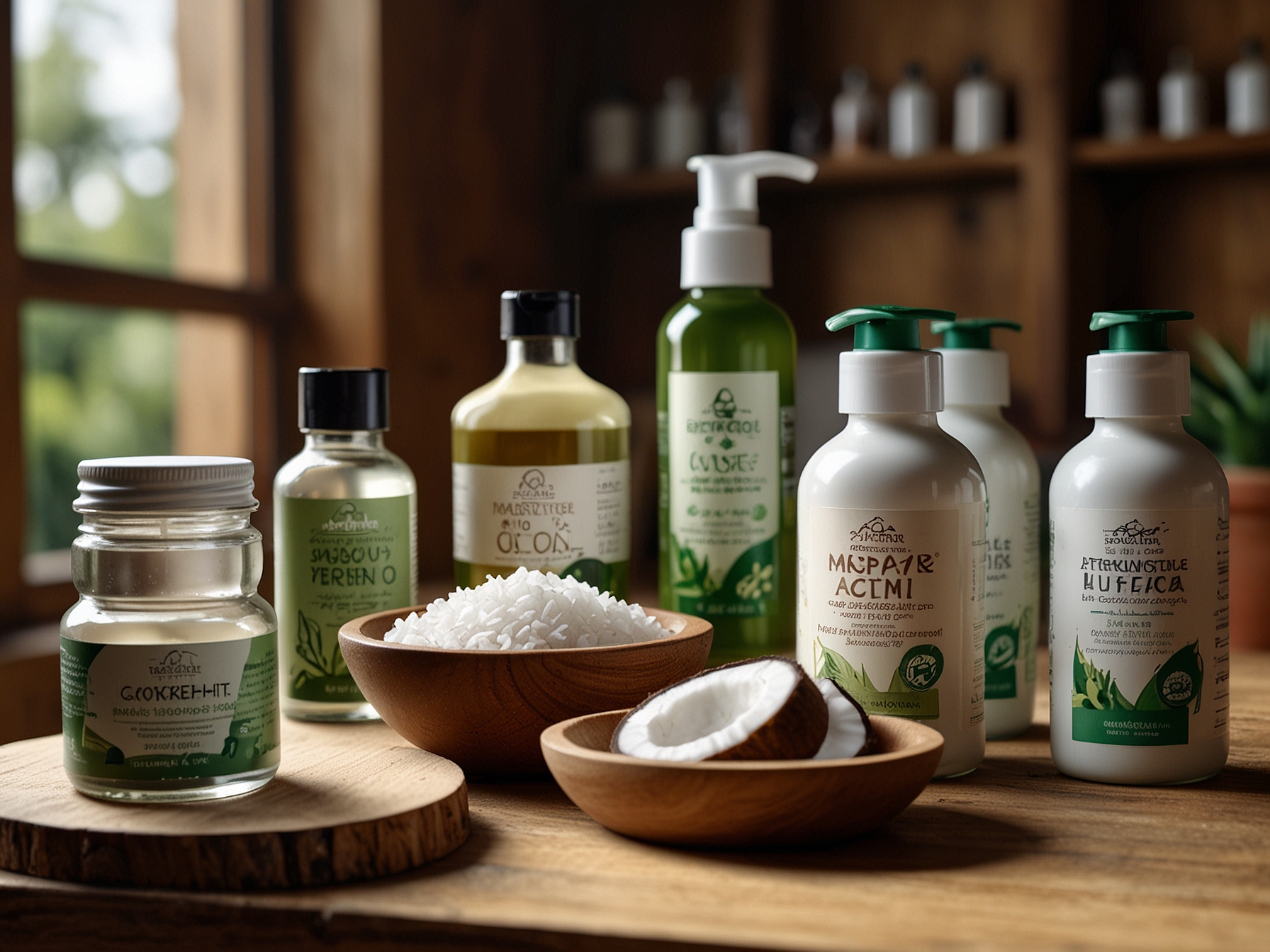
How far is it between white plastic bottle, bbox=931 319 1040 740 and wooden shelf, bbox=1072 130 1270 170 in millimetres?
1254

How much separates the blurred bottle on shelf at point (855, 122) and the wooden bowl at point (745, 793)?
61.5 inches

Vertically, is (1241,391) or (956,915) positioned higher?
(1241,391)

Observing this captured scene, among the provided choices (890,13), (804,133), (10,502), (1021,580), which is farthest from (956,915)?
(890,13)

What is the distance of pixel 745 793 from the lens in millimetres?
441

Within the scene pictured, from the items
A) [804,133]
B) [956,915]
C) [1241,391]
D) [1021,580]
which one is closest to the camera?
[956,915]

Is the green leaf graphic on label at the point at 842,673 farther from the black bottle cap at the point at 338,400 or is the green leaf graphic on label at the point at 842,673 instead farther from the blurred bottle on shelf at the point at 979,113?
the blurred bottle on shelf at the point at 979,113

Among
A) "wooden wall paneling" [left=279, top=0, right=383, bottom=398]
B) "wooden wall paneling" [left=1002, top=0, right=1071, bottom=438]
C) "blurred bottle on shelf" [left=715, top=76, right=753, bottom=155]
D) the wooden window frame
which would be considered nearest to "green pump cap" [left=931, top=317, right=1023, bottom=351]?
the wooden window frame

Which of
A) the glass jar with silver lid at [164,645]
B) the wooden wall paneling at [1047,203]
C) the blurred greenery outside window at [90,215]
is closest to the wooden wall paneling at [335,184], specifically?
the blurred greenery outside window at [90,215]

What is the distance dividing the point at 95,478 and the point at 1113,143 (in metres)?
1.61

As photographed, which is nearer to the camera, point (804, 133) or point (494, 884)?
point (494, 884)

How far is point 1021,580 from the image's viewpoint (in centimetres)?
65

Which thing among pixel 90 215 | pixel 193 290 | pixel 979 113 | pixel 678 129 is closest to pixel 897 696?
Result: pixel 193 290

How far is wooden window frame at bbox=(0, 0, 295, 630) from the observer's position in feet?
3.71

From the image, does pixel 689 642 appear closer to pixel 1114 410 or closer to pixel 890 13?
pixel 1114 410
